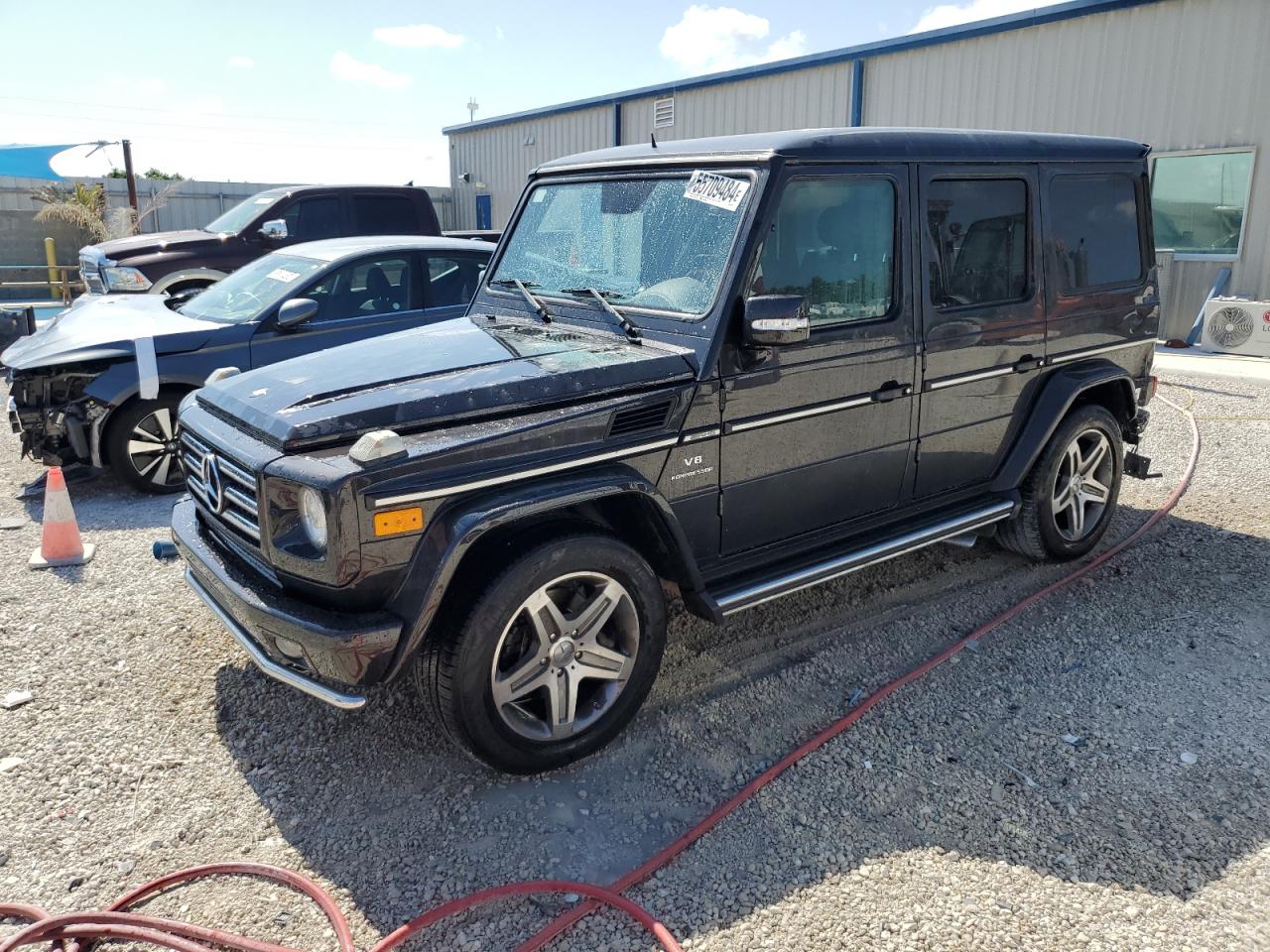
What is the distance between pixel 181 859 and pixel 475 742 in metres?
0.93

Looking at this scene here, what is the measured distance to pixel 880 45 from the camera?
48.7 ft

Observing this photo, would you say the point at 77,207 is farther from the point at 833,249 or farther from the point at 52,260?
the point at 833,249

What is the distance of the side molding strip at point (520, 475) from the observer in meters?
2.83

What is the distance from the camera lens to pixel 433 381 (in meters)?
3.25

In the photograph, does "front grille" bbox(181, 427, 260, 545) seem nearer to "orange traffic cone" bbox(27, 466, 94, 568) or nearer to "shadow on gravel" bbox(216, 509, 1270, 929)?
"shadow on gravel" bbox(216, 509, 1270, 929)

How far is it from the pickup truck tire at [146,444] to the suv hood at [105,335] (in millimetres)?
362

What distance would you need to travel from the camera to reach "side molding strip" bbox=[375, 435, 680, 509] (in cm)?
283

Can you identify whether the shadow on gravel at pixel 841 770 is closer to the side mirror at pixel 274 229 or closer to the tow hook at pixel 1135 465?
the tow hook at pixel 1135 465

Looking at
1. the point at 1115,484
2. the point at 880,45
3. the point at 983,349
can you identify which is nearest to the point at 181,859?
the point at 983,349

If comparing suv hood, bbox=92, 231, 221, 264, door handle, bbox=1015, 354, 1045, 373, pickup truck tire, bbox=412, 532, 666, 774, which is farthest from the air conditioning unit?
suv hood, bbox=92, 231, 221, 264

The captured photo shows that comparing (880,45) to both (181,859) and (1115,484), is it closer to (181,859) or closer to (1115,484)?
(1115,484)

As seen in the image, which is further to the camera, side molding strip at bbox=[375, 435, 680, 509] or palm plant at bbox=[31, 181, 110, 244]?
palm plant at bbox=[31, 181, 110, 244]

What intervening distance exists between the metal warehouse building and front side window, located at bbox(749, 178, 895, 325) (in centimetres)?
1034

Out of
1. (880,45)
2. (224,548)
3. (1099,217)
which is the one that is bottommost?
(224,548)
